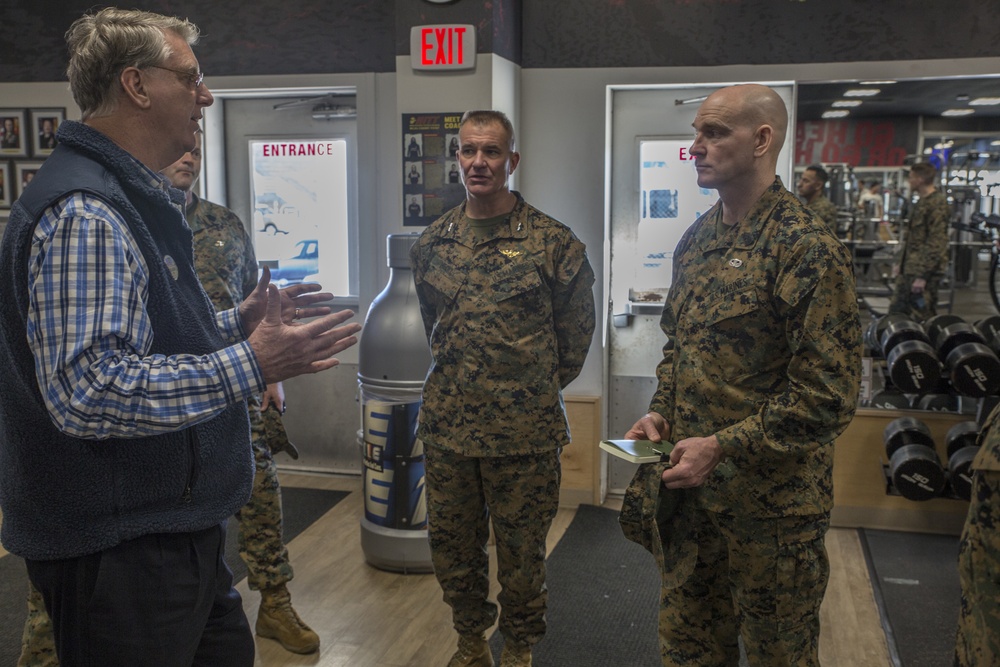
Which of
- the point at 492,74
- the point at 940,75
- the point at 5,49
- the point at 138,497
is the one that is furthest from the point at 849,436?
the point at 5,49

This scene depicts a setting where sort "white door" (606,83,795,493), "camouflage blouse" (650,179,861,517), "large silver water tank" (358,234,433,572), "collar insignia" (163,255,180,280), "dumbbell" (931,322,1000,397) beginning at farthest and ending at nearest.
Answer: "white door" (606,83,795,493) < "dumbbell" (931,322,1000,397) < "large silver water tank" (358,234,433,572) < "camouflage blouse" (650,179,861,517) < "collar insignia" (163,255,180,280)

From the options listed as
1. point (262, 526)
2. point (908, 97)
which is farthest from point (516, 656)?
point (908, 97)

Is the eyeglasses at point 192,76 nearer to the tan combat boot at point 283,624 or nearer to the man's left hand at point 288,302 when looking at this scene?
the man's left hand at point 288,302

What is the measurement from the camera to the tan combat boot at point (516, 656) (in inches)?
115

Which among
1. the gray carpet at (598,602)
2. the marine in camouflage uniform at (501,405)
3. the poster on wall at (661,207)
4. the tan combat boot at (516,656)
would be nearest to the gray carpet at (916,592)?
the gray carpet at (598,602)

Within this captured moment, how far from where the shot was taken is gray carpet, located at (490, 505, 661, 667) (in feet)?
10.3

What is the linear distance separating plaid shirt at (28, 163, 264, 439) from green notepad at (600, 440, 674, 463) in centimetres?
98

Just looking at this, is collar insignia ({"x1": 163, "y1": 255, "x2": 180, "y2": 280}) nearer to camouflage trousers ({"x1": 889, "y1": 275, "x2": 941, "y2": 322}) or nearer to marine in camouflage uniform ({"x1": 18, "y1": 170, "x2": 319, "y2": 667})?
marine in camouflage uniform ({"x1": 18, "y1": 170, "x2": 319, "y2": 667})

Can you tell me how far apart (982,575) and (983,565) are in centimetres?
2

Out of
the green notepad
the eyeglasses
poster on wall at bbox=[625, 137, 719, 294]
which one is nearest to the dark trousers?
the eyeglasses

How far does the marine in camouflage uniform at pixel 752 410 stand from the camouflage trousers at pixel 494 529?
64cm

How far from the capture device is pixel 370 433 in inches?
152

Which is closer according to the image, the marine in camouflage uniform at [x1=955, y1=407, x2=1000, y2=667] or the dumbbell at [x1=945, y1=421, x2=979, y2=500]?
the marine in camouflage uniform at [x1=955, y1=407, x2=1000, y2=667]

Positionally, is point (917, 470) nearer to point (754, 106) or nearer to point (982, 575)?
point (754, 106)
